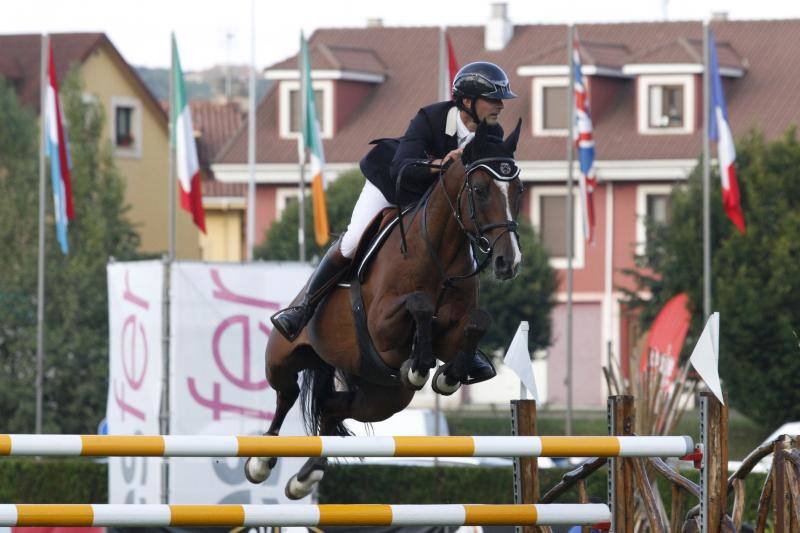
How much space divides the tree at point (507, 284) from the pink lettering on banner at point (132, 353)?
58.5 feet

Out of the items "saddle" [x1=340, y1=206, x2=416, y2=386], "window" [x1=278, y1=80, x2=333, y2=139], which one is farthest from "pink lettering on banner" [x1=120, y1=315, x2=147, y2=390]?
"window" [x1=278, y1=80, x2=333, y2=139]

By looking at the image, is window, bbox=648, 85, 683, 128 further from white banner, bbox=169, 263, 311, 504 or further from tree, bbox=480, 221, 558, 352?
white banner, bbox=169, 263, 311, 504

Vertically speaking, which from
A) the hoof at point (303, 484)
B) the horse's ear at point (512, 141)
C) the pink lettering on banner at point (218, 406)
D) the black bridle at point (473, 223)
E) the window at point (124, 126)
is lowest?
the pink lettering on banner at point (218, 406)

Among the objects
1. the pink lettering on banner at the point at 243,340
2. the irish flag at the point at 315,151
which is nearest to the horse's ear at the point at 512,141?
the pink lettering on banner at the point at 243,340

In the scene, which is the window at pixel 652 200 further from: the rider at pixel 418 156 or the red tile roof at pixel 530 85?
the rider at pixel 418 156

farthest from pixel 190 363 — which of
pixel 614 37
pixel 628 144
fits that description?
pixel 614 37

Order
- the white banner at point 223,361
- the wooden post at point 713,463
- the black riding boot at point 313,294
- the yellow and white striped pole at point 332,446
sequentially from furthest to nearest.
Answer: the white banner at point 223,361 → the black riding boot at point 313,294 → the wooden post at point 713,463 → the yellow and white striped pole at point 332,446

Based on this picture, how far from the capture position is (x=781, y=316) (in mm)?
28609

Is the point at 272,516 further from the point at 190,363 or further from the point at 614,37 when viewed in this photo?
the point at 614,37

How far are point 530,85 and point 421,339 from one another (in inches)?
1344

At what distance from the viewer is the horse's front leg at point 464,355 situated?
7398 mm

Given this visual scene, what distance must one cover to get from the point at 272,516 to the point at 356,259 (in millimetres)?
2375

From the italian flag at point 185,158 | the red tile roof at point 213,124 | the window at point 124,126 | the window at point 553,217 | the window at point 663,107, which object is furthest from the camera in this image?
the red tile roof at point 213,124

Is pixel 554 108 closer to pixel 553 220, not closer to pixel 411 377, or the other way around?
pixel 553 220
